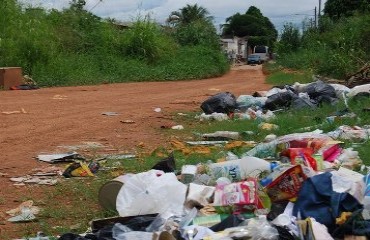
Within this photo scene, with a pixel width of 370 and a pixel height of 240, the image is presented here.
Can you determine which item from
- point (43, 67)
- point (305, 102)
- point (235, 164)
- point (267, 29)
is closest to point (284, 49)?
point (43, 67)

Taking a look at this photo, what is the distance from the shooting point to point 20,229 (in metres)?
4.40

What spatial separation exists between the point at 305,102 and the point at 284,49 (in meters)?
33.0

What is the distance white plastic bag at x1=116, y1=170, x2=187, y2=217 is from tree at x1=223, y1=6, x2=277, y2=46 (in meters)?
82.2

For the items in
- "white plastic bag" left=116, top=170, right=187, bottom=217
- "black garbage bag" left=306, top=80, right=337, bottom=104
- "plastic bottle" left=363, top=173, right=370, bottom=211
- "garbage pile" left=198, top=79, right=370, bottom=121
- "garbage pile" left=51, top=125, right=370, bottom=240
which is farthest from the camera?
"black garbage bag" left=306, top=80, right=337, bottom=104

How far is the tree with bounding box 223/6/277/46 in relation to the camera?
286 ft

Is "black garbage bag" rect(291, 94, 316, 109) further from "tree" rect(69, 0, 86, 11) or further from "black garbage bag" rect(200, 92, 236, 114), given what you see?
"tree" rect(69, 0, 86, 11)

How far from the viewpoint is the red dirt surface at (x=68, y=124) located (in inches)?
278

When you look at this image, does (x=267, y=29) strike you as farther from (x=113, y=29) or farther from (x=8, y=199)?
(x=8, y=199)

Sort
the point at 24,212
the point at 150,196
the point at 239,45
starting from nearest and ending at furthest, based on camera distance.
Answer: the point at 150,196
the point at 24,212
the point at 239,45

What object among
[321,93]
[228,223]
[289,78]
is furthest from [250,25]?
[228,223]

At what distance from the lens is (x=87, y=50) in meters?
26.7

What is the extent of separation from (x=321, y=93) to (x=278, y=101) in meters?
1.00

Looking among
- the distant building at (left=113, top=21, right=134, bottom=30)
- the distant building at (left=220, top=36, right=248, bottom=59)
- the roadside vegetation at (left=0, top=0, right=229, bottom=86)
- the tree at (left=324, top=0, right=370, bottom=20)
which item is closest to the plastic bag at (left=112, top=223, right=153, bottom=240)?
the roadside vegetation at (left=0, top=0, right=229, bottom=86)

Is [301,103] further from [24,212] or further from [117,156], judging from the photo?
[24,212]
